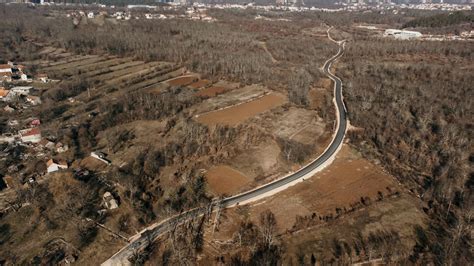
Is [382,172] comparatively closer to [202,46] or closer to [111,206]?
[111,206]

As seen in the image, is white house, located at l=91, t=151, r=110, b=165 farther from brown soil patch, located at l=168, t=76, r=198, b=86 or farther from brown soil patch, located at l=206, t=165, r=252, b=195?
brown soil patch, located at l=168, t=76, r=198, b=86

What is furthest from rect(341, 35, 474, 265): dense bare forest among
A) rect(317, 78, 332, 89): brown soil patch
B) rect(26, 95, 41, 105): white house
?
rect(26, 95, 41, 105): white house

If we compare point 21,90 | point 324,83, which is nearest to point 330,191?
point 324,83

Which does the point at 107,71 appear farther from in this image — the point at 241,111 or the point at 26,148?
the point at 241,111

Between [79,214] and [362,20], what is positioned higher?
[362,20]

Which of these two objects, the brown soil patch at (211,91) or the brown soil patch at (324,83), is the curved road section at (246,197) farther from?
the brown soil patch at (211,91)

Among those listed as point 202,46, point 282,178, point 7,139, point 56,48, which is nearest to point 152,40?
point 202,46
